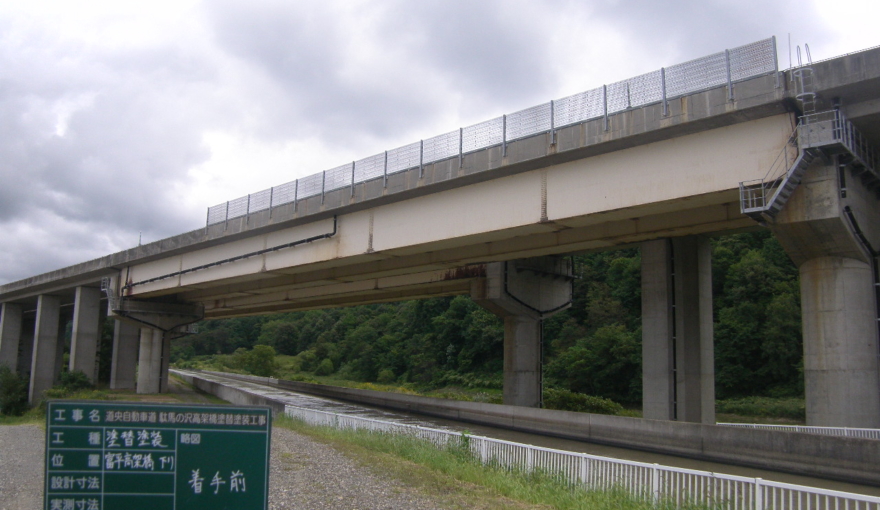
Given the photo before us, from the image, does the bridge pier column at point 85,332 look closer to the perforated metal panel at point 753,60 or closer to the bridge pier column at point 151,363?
the bridge pier column at point 151,363

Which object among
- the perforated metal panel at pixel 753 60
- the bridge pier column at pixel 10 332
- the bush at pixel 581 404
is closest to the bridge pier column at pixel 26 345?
the bridge pier column at pixel 10 332

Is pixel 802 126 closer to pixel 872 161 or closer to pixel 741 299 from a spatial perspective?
pixel 872 161

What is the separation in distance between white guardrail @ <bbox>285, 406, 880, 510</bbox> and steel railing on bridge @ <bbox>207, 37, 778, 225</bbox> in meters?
9.45

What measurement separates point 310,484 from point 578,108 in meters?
13.4

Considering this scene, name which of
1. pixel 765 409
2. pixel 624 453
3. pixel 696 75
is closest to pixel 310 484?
pixel 624 453

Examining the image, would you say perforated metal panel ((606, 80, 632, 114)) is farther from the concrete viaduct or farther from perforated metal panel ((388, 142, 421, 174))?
perforated metal panel ((388, 142, 421, 174))

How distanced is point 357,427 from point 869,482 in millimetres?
12503

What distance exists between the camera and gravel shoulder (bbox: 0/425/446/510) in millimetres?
9797

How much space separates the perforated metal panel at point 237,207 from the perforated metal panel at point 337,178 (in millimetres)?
6380

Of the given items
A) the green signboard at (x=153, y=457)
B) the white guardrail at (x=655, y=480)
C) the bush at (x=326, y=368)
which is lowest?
the bush at (x=326, y=368)

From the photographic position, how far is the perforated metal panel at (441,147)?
2270 cm

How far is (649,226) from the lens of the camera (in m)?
21.8

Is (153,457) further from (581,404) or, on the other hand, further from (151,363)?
(151,363)

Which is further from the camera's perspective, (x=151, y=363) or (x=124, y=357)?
(x=124, y=357)
